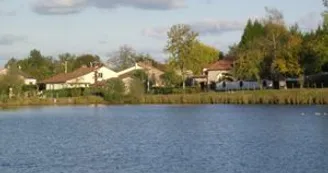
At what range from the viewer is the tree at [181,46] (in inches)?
4791

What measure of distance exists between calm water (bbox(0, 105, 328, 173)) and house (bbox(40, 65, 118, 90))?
257ft

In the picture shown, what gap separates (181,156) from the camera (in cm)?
3378

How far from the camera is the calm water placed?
99.0 ft

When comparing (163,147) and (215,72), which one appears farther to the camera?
(215,72)

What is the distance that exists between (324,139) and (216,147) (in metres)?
7.07

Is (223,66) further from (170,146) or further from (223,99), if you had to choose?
(170,146)

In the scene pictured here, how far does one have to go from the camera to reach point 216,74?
12812 cm

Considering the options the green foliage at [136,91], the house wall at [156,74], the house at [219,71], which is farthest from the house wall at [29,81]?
the green foliage at [136,91]

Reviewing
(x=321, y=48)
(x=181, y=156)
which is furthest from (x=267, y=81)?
(x=181, y=156)

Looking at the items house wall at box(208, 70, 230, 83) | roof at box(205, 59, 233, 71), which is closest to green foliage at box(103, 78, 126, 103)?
roof at box(205, 59, 233, 71)

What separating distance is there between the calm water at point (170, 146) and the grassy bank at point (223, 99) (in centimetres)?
2049

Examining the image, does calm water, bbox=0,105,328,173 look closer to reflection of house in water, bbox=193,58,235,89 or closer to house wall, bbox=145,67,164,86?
reflection of house in water, bbox=193,58,235,89

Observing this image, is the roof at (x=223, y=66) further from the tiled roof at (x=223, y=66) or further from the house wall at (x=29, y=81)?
the house wall at (x=29, y=81)

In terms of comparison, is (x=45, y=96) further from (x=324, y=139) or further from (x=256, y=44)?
(x=324, y=139)
